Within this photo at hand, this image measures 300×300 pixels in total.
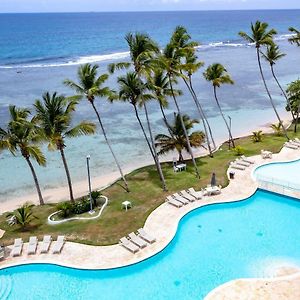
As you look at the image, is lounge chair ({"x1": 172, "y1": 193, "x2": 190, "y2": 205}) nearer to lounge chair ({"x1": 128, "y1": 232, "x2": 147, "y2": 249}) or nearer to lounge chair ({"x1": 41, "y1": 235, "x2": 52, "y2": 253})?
lounge chair ({"x1": 128, "y1": 232, "x2": 147, "y2": 249})

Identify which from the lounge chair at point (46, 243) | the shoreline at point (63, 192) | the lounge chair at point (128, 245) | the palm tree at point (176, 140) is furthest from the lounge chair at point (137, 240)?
the palm tree at point (176, 140)

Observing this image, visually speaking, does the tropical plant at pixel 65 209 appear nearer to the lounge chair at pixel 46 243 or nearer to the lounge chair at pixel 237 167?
the lounge chair at pixel 46 243

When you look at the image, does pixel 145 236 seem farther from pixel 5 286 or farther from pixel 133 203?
pixel 5 286

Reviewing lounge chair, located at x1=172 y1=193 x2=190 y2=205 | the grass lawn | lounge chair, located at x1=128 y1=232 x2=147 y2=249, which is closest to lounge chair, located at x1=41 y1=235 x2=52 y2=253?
the grass lawn

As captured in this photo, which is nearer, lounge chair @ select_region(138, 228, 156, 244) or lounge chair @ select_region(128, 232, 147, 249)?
lounge chair @ select_region(128, 232, 147, 249)

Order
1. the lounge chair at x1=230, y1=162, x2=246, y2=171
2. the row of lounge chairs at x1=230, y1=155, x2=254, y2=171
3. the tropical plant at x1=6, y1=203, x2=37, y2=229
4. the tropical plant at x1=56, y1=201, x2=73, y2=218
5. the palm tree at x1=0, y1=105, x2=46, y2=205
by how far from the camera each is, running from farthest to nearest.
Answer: the row of lounge chairs at x1=230, y1=155, x2=254, y2=171
the lounge chair at x1=230, y1=162, x2=246, y2=171
the tropical plant at x1=56, y1=201, x2=73, y2=218
the palm tree at x1=0, y1=105, x2=46, y2=205
the tropical plant at x1=6, y1=203, x2=37, y2=229

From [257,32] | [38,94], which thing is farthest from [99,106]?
[257,32]

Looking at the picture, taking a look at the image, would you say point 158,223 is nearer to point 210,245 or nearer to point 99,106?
point 210,245
